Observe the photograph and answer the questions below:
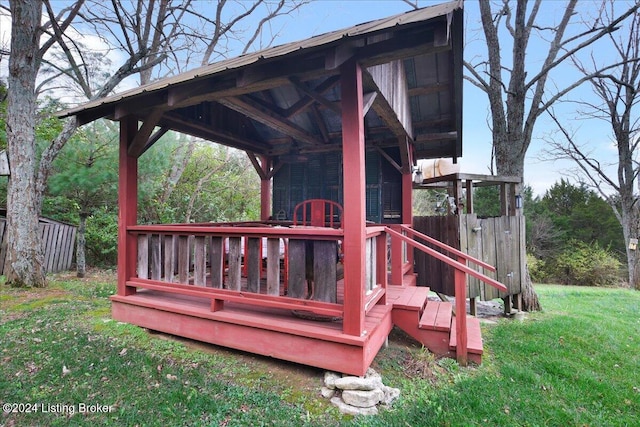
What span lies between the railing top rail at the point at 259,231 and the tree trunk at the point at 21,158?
11.6ft

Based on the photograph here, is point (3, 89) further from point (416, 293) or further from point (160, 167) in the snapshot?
point (416, 293)

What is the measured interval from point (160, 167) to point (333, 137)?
4384 millimetres

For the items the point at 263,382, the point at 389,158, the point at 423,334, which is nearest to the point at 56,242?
the point at 263,382

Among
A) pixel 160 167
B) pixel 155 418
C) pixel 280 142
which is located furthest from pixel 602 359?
pixel 160 167

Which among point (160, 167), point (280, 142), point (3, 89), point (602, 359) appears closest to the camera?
point (602, 359)

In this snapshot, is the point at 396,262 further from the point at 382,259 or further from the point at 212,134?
the point at 212,134

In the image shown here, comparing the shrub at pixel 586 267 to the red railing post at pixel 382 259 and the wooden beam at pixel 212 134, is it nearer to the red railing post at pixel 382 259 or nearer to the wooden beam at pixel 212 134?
the red railing post at pixel 382 259

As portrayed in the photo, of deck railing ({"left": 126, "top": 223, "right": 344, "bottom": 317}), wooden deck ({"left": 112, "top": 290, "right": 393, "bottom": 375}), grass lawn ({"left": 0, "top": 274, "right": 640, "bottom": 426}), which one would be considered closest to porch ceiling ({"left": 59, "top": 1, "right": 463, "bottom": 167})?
deck railing ({"left": 126, "top": 223, "right": 344, "bottom": 317})

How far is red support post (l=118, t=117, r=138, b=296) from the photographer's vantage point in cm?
379

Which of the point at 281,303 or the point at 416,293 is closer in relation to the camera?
the point at 281,303

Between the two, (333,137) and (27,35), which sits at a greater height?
(27,35)

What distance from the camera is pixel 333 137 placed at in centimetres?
561

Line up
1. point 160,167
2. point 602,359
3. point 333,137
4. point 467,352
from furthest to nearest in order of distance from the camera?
1. point 160,167
2. point 333,137
3. point 602,359
4. point 467,352

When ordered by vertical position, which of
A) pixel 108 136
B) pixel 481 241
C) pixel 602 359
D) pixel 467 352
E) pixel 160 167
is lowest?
pixel 602 359
